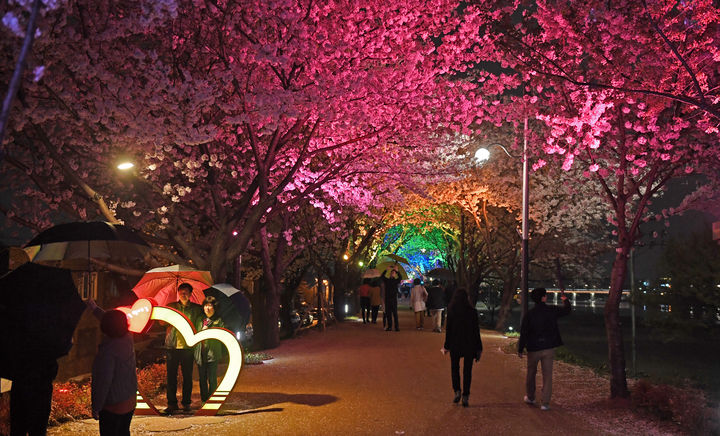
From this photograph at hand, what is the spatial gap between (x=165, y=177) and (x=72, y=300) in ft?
35.1

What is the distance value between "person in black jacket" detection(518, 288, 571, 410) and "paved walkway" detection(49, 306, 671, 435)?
1.13 ft

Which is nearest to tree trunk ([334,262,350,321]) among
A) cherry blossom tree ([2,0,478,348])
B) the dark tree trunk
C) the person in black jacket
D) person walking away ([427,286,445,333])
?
person walking away ([427,286,445,333])

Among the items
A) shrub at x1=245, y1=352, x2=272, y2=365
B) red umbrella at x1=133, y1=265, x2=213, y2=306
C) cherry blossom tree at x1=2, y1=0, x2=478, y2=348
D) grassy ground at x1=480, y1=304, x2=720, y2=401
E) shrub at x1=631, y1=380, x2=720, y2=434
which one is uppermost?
cherry blossom tree at x1=2, y1=0, x2=478, y2=348

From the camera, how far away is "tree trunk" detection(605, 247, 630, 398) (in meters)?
11.0

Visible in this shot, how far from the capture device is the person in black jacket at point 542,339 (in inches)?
406

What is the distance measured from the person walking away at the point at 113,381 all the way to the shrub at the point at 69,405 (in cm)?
345

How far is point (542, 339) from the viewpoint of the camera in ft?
34.1

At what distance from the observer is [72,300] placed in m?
6.56

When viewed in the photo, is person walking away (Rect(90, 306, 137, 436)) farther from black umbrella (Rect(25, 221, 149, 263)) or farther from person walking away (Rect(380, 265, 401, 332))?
person walking away (Rect(380, 265, 401, 332))

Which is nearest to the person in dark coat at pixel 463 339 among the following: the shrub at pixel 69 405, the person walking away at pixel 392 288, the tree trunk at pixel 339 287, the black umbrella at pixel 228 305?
the black umbrella at pixel 228 305

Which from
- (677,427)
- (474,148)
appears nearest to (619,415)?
(677,427)

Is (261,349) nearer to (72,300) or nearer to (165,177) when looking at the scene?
(165,177)

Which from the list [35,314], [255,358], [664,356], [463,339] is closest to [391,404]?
[463,339]

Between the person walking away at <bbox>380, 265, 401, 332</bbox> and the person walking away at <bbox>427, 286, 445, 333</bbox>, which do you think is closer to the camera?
the person walking away at <bbox>380, 265, 401, 332</bbox>
